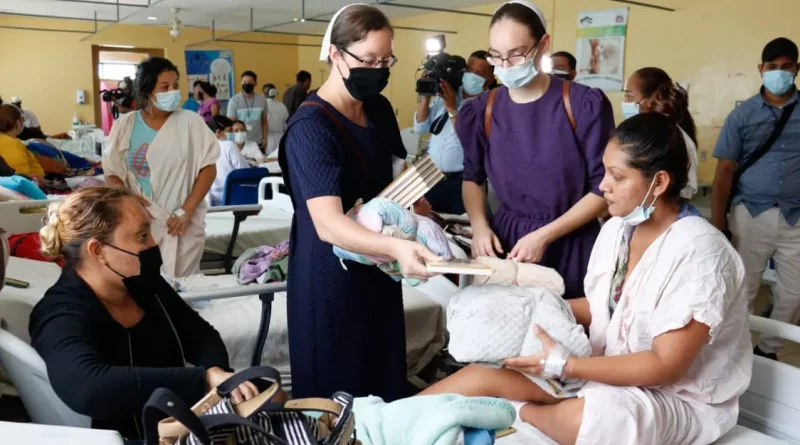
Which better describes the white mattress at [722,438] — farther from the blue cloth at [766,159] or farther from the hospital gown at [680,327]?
the blue cloth at [766,159]

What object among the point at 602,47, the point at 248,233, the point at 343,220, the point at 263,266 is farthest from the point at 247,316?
the point at 602,47

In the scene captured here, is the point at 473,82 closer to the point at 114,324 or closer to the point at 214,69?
the point at 114,324

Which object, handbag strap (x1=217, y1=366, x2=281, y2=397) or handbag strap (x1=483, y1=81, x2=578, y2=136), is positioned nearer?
handbag strap (x1=217, y1=366, x2=281, y2=397)

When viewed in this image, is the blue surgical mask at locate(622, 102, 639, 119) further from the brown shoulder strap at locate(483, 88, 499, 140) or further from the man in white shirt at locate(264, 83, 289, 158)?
the man in white shirt at locate(264, 83, 289, 158)

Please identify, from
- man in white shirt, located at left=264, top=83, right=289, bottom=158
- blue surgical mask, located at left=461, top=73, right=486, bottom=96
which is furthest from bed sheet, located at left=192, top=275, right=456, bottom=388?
man in white shirt, located at left=264, top=83, right=289, bottom=158

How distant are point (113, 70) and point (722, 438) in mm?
12143

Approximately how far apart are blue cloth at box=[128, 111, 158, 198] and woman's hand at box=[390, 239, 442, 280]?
1913 millimetres

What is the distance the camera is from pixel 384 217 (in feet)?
4.87

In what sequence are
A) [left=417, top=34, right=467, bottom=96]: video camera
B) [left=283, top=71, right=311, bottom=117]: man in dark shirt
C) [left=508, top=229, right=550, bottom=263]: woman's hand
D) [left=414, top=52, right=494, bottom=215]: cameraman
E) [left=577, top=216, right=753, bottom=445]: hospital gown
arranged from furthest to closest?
[left=283, top=71, right=311, bottom=117]: man in dark shirt < [left=414, top=52, right=494, bottom=215]: cameraman < [left=417, top=34, right=467, bottom=96]: video camera < [left=508, top=229, right=550, bottom=263]: woman's hand < [left=577, top=216, right=753, bottom=445]: hospital gown

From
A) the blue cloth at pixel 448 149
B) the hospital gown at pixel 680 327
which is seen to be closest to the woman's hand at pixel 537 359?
the hospital gown at pixel 680 327

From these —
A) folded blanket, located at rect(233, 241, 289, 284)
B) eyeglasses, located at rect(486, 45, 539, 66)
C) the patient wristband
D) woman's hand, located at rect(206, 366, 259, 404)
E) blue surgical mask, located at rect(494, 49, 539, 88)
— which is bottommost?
folded blanket, located at rect(233, 241, 289, 284)

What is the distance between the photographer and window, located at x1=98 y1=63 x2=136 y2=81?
11.7 m

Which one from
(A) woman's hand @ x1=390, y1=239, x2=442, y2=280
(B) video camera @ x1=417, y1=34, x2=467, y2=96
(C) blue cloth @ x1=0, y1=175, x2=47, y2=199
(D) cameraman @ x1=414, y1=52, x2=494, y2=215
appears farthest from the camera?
(D) cameraman @ x1=414, y1=52, x2=494, y2=215

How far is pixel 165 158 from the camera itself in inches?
118
